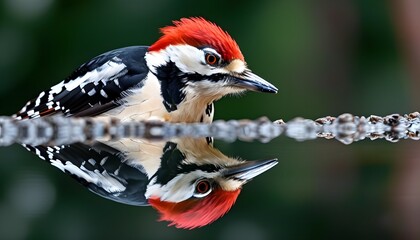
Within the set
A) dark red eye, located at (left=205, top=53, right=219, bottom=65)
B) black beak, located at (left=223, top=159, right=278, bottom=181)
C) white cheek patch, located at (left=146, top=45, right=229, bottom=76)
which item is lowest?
black beak, located at (left=223, top=159, right=278, bottom=181)

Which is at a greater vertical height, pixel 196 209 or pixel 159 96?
pixel 159 96

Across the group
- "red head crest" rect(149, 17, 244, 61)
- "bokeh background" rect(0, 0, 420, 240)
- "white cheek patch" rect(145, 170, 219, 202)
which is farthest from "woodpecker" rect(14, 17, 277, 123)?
"white cheek patch" rect(145, 170, 219, 202)

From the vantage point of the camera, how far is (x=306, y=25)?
195 cm

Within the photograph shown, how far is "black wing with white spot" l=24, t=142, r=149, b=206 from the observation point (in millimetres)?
479

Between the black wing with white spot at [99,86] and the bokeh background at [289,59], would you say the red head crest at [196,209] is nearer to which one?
the bokeh background at [289,59]

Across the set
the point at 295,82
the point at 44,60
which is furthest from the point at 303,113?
the point at 44,60

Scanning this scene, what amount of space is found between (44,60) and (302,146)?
1088 mm

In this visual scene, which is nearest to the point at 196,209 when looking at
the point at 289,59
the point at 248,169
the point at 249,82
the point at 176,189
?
the point at 176,189

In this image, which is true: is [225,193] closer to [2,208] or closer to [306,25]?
[2,208]

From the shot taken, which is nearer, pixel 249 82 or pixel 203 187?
pixel 203 187

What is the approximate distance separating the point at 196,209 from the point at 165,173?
0.24 ft

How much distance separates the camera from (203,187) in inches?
19.2

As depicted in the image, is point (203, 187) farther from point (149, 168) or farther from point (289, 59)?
point (289, 59)

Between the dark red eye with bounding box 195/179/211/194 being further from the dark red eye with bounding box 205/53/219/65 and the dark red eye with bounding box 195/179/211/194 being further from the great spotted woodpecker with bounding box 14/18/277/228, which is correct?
the dark red eye with bounding box 205/53/219/65
